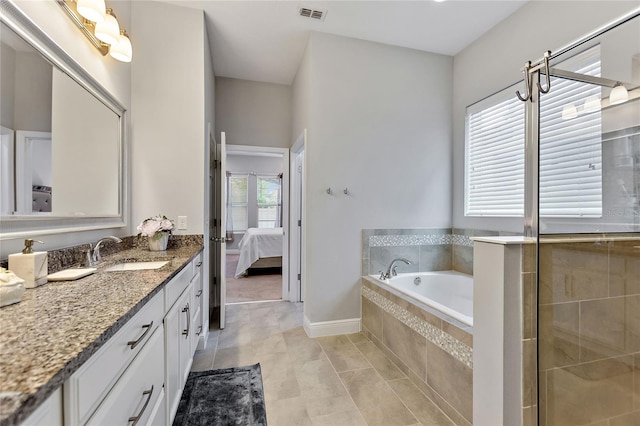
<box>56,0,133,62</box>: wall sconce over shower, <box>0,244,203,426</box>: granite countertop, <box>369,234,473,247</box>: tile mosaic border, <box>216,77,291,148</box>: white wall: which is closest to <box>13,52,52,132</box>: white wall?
<box>56,0,133,62</box>: wall sconce over shower

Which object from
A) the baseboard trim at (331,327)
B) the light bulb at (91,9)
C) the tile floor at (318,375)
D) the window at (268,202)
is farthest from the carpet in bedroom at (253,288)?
the light bulb at (91,9)

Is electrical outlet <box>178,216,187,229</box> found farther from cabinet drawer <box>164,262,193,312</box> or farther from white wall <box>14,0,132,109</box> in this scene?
white wall <box>14,0,132,109</box>

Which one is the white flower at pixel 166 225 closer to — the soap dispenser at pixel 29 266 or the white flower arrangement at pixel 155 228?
the white flower arrangement at pixel 155 228

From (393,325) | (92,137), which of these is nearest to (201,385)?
(393,325)

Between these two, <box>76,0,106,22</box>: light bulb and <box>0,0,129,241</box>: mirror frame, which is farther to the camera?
<box>76,0,106,22</box>: light bulb

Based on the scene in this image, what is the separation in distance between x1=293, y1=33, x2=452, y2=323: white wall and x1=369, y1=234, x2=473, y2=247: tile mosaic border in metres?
0.13

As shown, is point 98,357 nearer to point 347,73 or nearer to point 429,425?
point 429,425

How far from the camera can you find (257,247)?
4957 mm

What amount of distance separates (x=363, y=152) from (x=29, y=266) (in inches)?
96.7

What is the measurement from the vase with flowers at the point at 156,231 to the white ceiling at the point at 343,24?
1.82m

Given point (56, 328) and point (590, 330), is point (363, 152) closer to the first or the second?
point (590, 330)

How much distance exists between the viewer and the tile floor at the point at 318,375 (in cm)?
163

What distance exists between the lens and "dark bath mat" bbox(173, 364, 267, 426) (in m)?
1.58

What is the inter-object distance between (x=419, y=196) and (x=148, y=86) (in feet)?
8.87
